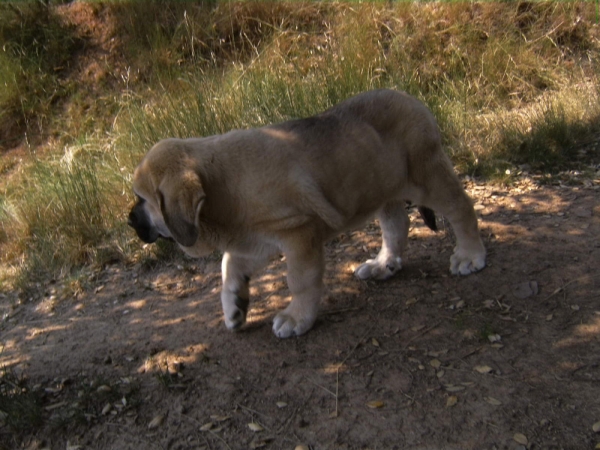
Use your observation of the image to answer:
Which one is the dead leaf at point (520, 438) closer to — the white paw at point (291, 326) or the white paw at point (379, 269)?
the white paw at point (291, 326)

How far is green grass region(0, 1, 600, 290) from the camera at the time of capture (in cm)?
653

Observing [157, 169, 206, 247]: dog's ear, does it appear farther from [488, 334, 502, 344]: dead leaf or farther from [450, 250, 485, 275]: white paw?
[450, 250, 485, 275]: white paw

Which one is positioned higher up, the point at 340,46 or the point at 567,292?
the point at 340,46

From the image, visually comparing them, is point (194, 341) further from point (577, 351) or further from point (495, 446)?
point (577, 351)

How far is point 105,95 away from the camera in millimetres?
11797

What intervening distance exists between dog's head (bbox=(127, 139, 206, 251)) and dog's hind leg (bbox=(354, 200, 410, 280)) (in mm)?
1578

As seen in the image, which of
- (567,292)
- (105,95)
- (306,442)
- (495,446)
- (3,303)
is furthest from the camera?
(105,95)

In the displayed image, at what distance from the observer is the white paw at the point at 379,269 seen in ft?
15.0

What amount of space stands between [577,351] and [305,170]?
1.90 m

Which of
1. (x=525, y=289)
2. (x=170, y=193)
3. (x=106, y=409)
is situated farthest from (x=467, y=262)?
(x=106, y=409)

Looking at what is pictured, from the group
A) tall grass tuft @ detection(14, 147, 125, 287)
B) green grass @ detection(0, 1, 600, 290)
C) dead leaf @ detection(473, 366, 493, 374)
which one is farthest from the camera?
green grass @ detection(0, 1, 600, 290)

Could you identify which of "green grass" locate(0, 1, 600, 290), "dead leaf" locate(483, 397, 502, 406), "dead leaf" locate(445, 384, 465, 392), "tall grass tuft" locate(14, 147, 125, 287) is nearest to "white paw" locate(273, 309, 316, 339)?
"dead leaf" locate(445, 384, 465, 392)

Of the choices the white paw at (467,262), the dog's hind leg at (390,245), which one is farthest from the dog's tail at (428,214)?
the white paw at (467,262)

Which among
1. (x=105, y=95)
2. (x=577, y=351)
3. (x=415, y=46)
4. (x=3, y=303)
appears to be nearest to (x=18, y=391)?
(x=3, y=303)
